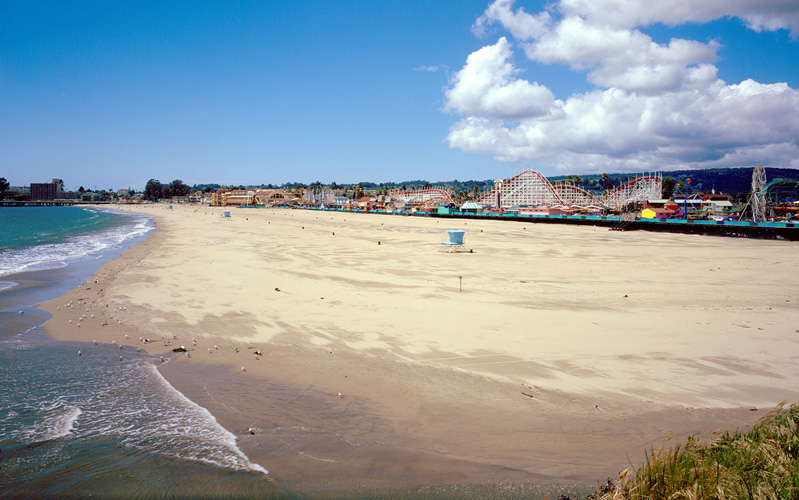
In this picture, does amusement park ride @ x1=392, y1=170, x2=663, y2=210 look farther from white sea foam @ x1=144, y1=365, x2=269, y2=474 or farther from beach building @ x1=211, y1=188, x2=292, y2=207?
white sea foam @ x1=144, y1=365, x2=269, y2=474

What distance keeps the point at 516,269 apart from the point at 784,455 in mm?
12811

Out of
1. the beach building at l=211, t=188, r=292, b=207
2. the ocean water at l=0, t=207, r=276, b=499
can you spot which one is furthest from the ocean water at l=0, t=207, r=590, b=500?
the beach building at l=211, t=188, r=292, b=207

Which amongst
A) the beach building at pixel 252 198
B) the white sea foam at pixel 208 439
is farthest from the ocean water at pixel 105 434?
the beach building at pixel 252 198

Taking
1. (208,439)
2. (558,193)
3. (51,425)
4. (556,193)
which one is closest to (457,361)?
(208,439)

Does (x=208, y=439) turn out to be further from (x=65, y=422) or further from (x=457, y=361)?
(x=457, y=361)

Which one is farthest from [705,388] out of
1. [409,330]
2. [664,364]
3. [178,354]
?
[178,354]

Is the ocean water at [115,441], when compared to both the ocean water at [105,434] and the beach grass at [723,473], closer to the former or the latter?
the ocean water at [105,434]

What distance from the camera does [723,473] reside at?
3.03m

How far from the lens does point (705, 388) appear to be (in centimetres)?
555

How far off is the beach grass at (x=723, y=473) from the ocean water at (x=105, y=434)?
2860 millimetres

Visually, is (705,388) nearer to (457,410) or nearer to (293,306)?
(457,410)

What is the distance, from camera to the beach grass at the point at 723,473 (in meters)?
2.81

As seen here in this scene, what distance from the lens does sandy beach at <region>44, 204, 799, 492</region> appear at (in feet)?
14.2

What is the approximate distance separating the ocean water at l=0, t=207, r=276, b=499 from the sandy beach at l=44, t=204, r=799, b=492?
317 mm
